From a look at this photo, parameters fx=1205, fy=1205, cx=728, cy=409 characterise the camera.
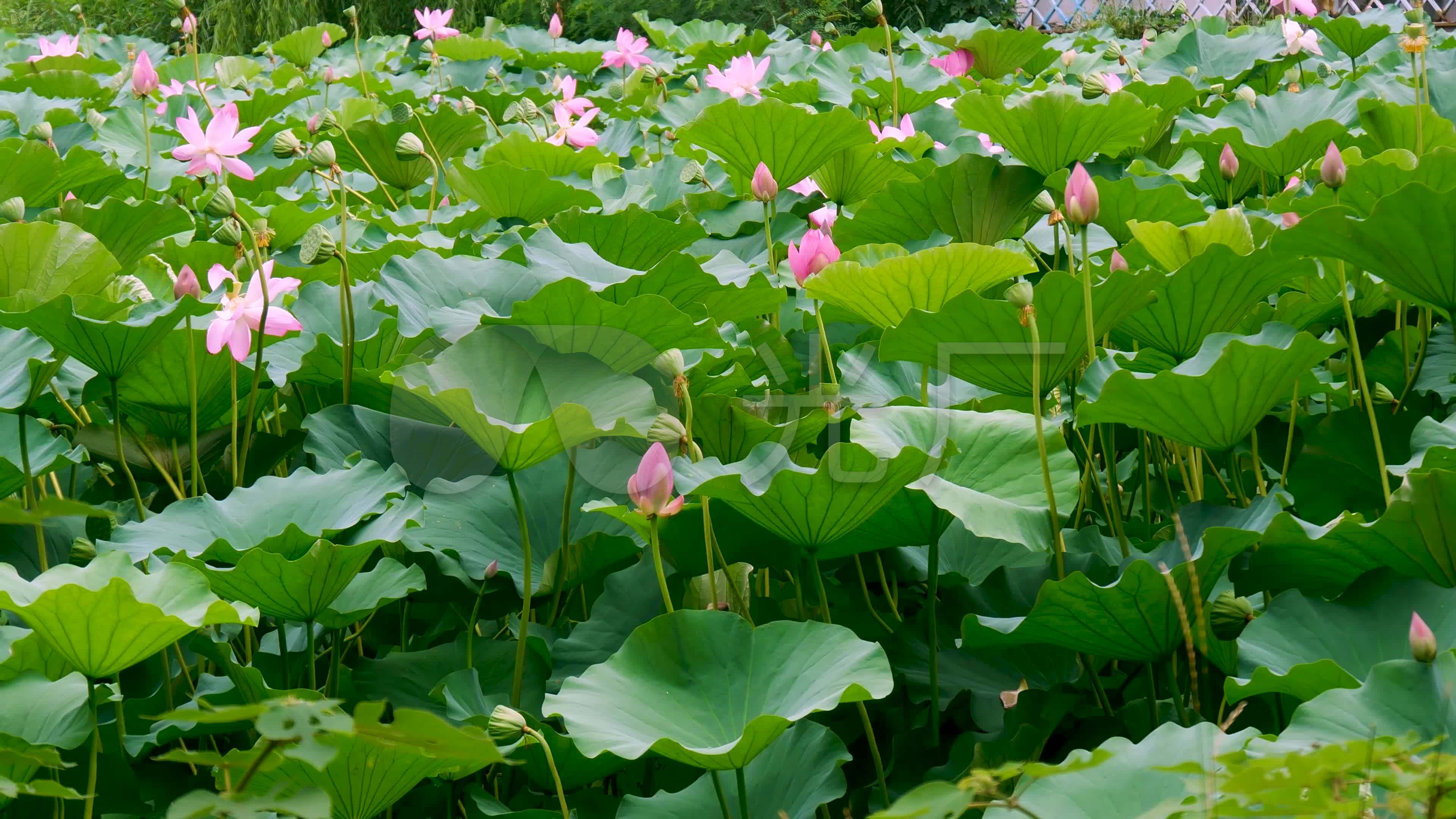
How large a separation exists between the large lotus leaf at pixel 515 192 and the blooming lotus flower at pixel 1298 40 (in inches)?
50.9

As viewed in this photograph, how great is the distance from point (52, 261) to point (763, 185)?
0.73 metres

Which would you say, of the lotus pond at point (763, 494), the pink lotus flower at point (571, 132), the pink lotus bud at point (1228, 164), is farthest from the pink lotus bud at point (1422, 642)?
the pink lotus flower at point (571, 132)

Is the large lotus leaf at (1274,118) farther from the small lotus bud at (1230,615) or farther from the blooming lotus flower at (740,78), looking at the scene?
the small lotus bud at (1230,615)

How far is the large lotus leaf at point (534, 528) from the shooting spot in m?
0.98

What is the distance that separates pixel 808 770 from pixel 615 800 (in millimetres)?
153

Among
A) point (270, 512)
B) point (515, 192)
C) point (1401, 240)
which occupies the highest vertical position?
point (1401, 240)

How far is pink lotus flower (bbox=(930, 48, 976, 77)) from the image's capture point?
278cm

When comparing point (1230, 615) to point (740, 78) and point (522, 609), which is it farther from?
point (740, 78)

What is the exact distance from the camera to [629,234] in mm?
1351

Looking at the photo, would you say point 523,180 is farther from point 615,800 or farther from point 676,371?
point 615,800

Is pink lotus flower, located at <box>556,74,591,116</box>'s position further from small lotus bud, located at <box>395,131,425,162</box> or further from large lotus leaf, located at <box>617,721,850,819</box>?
large lotus leaf, located at <box>617,721,850,819</box>

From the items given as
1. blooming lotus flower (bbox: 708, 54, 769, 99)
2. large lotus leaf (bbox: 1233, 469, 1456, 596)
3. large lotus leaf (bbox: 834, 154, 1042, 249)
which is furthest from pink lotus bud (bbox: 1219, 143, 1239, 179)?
blooming lotus flower (bbox: 708, 54, 769, 99)

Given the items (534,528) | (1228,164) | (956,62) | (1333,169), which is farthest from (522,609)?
(956,62)

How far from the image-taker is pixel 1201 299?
104cm
